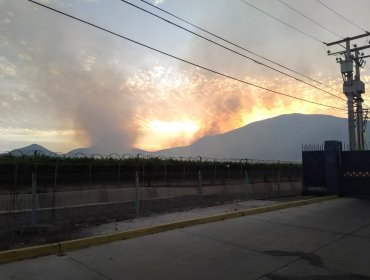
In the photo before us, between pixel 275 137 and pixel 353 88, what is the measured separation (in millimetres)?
150065

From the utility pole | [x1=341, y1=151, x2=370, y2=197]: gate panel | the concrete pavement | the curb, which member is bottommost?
the concrete pavement

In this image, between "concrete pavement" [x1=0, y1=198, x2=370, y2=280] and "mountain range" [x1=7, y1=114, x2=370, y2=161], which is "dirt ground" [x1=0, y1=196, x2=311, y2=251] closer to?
"concrete pavement" [x1=0, y1=198, x2=370, y2=280]

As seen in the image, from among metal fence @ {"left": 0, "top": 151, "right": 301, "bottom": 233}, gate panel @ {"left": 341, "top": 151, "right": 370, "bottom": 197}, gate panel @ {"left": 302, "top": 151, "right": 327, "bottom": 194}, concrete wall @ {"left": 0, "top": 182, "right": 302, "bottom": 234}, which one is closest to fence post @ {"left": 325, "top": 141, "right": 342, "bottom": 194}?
gate panel @ {"left": 302, "top": 151, "right": 327, "bottom": 194}

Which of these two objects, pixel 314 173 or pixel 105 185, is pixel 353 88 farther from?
pixel 105 185

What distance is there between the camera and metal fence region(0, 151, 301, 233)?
13.8 m

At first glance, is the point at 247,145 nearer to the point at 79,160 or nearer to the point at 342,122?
the point at 342,122

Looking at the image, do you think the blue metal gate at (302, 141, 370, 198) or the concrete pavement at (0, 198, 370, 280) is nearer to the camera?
the concrete pavement at (0, 198, 370, 280)

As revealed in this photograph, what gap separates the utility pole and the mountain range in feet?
402

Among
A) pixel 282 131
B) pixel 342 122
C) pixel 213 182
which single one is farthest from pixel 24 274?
pixel 342 122

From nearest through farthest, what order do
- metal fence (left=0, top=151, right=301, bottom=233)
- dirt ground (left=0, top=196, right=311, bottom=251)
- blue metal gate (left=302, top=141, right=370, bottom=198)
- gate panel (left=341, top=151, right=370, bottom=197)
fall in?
dirt ground (left=0, top=196, right=311, bottom=251) → metal fence (left=0, top=151, right=301, bottom=233) → gate panel (left=341, top=151, right=370, bottom=197) → blue metal gate (left=302, top=141, right=370, bottom=198)

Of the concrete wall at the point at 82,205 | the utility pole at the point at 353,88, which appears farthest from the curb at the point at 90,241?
the utility pole at the point at 353,88

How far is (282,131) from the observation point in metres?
183

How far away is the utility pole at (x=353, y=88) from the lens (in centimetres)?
3124

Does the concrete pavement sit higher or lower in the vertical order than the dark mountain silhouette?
lower
